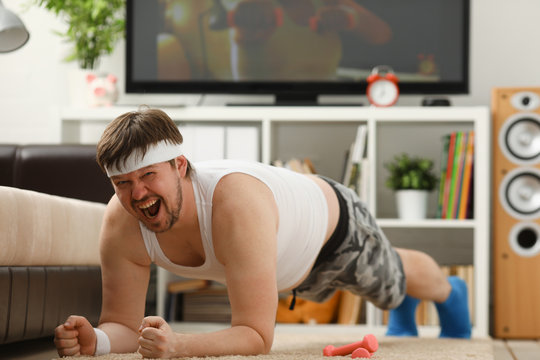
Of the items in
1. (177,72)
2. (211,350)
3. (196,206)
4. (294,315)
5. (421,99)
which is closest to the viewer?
(211,350)

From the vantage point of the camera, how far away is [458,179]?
116 inches

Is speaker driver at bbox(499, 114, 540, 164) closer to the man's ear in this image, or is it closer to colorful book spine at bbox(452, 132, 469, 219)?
colorful book spine at bbox(452, 132, 469, 219)

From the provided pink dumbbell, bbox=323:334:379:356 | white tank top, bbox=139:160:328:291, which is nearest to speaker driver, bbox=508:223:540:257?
white tank top, bbox=139:160:328:291

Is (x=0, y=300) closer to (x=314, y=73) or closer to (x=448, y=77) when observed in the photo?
(x=314, y=73)

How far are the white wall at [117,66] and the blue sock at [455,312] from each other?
4.05ft

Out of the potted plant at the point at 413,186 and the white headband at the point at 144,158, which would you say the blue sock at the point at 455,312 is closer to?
the potted plant at the point at 413,186

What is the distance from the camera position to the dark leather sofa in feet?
4.83

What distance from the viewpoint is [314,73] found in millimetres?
3105

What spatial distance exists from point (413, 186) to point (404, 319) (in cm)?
69

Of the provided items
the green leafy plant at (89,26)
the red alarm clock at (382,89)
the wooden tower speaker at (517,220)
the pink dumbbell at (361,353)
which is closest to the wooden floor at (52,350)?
the wooden tower speaker at (517,220)

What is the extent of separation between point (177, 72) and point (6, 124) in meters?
0.96

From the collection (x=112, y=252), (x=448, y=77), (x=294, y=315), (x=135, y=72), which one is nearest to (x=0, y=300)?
(x=112, y=252)

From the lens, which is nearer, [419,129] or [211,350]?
[211,350]

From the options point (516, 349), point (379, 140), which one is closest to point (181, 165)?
point (516, 349)
